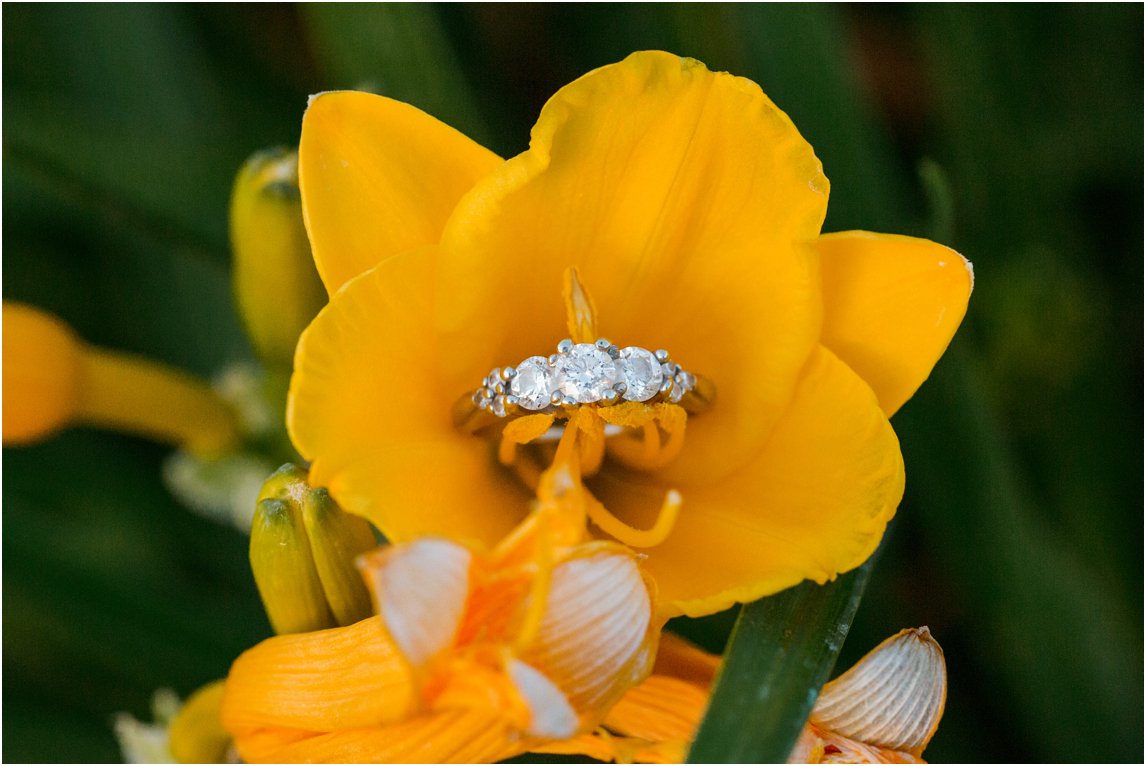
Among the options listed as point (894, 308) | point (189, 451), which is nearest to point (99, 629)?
point (189, 451)

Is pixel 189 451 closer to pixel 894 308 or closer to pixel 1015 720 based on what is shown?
pixel 894 308

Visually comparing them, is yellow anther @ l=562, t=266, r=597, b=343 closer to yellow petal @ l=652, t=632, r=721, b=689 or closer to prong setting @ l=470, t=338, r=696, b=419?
prong setting @ l=470, t=338, r=696, b=419

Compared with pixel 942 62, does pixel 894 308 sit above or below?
below

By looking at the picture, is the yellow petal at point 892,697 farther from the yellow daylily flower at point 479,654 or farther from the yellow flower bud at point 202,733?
the yellow flower bud at point 202,733

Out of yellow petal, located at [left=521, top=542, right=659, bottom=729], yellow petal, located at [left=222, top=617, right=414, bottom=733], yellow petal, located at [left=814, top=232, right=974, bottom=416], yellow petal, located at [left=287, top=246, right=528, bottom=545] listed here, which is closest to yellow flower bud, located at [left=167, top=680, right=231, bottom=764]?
yellow petal, located at [left=222, top=617, right=414, bottom=733]

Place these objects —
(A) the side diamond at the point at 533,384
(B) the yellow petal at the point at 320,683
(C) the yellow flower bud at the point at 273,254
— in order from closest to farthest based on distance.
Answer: (B) the yellow petal at the point at 320,683 < (A) the side diamond at the point at 533,384 < (C) the yellow flower bud at the point at 273,254

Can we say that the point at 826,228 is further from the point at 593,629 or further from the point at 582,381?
the point at 593,629

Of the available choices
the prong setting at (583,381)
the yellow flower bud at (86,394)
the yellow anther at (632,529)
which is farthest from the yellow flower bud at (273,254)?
the yellow anther at (632,529)

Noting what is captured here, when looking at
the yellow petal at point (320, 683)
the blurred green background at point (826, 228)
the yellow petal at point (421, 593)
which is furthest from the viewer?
the blurred green background at point (826, 228)
